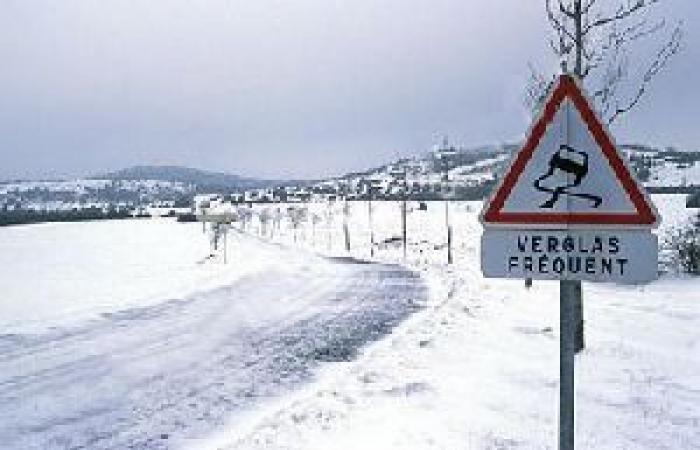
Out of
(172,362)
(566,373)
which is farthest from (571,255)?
(172,362)

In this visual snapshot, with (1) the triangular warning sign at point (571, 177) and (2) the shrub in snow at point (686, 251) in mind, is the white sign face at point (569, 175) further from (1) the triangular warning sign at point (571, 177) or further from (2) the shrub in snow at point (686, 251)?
(2) the shrub in snow at point (686, 251)

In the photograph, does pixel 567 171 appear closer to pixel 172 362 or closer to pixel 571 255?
pixel 571 255

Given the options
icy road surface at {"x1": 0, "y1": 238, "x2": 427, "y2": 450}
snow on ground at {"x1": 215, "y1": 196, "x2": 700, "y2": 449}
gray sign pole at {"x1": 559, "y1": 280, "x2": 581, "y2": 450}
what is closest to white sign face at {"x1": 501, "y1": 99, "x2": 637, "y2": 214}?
gray sign pole at {"x1": 559, "y1": 280, "x2": 581, "y2": 450}

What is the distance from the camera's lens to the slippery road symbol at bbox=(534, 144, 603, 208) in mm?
4516

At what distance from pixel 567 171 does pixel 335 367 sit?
10710 mm

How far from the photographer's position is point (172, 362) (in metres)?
15.2

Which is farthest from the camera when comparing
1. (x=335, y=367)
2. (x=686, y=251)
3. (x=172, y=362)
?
(x=686, y=251)

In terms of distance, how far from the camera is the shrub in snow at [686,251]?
37.8 meters

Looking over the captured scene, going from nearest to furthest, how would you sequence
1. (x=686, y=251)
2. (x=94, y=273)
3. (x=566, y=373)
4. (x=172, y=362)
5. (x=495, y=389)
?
1. (x=566, y=373)
2. (x=495, y=389)
3. (x=172, y=362)
4. (x=94, y=273)
5. (x=686, y=251)

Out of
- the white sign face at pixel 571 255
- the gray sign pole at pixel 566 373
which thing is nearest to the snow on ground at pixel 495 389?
the gray sign pole at pixel 566 373

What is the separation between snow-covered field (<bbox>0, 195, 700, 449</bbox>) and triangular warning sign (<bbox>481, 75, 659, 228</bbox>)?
5104 mm

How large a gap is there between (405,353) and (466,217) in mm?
88354

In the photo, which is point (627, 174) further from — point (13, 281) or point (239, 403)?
point (13, 281)

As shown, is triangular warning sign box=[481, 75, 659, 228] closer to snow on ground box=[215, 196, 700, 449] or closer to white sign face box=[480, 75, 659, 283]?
white sign face box=[480, 75, 659, 283]
